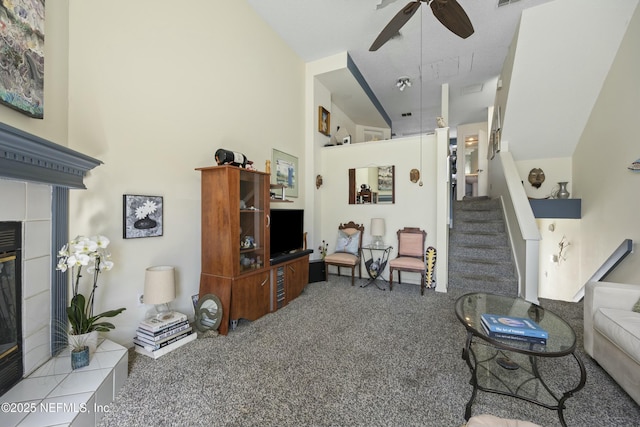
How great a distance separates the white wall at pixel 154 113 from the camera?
1.94 m

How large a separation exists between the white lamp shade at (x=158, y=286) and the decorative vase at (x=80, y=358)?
19.5 inches

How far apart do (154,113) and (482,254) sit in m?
4.86

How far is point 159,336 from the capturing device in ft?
6.88

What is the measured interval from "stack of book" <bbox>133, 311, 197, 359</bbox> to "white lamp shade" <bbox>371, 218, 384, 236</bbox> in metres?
3.02

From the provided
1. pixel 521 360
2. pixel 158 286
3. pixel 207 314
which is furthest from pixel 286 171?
pixel 521 360

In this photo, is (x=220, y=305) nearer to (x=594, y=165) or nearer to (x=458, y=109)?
(x=594, y=165)

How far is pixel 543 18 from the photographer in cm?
339

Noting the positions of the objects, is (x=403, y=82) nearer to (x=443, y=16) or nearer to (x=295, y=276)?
(x=443, y=16)

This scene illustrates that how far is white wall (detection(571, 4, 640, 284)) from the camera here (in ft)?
9.61

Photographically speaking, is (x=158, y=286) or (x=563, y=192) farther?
(x=563, y=192)

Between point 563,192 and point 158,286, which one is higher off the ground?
point 563,192

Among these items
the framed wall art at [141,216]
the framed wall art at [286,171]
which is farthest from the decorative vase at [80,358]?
the framed wall art at [286,171]

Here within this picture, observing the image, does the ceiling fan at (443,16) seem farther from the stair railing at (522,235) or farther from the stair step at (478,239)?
the stair step at (478,239)

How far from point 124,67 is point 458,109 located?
732cm
